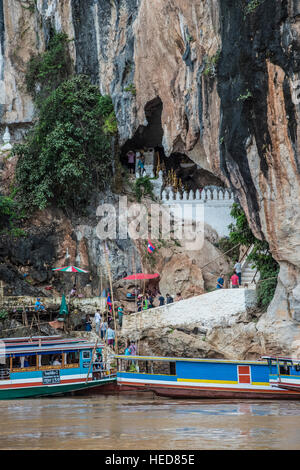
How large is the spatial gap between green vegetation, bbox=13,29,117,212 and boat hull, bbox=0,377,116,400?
963 cm

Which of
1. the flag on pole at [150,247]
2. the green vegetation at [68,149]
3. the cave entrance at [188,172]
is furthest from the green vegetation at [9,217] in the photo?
the cave entrance at [188,172]

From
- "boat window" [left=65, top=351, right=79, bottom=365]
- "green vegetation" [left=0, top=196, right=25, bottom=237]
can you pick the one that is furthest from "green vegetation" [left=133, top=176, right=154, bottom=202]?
"boat window" [left=65, top=351, right=79, bottom=365]

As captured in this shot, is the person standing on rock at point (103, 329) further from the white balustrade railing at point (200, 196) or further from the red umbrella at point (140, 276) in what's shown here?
the white balustrade railing at point (200, 196)

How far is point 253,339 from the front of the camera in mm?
20281

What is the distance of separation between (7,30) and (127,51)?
7.78 m

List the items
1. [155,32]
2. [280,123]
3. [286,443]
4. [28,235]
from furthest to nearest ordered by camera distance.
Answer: [28,235], [155,32], [280,123], [286,443]

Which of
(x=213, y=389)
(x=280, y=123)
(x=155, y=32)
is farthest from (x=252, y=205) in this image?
(x=155, y=32)

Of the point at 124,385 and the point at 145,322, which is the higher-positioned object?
the point at 145,322

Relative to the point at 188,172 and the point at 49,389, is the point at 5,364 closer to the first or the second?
the point at 49,389

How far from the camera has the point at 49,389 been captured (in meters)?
20.2

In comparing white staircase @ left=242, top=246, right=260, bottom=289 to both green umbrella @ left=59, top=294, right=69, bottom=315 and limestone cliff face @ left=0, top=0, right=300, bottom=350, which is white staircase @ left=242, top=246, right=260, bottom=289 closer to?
limestone cliff face @ left=0, top=0, right=300, bottom=350

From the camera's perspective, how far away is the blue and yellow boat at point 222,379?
1805 cm

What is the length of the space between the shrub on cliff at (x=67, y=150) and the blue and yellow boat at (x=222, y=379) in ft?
35.0

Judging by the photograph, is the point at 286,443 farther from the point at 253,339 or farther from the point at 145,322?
the point at 145,322
